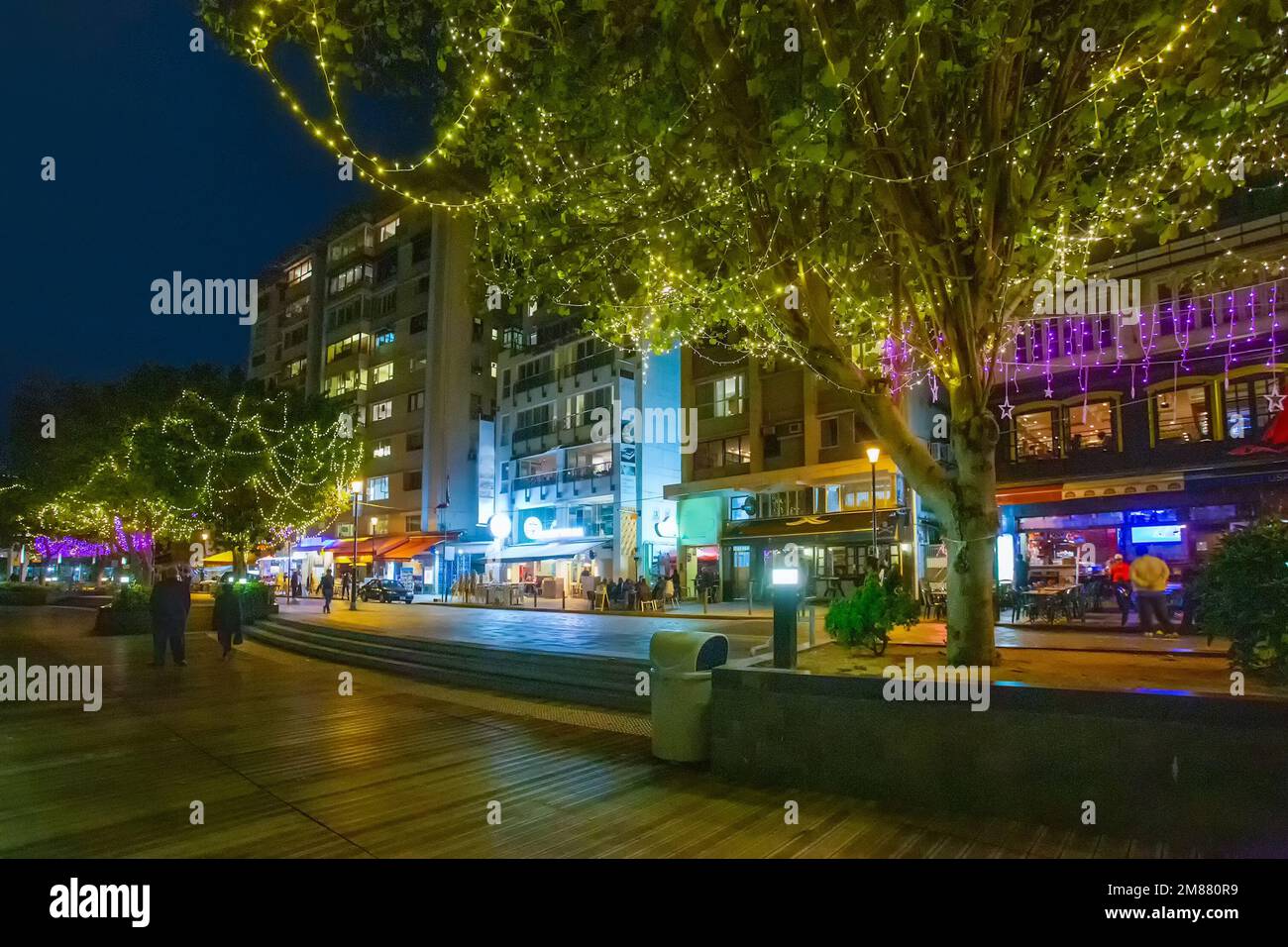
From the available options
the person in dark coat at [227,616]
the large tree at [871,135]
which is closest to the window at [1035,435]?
the large tree at [871,135]

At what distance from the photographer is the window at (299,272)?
60.8 m

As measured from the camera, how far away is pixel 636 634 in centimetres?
1739

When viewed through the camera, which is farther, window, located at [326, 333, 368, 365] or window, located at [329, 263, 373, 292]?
window, located at [329, 263, 373, 292]

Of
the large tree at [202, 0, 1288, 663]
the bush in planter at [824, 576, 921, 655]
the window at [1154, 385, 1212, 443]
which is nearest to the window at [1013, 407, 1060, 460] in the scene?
the window at [1154, 385, 1212, 443]

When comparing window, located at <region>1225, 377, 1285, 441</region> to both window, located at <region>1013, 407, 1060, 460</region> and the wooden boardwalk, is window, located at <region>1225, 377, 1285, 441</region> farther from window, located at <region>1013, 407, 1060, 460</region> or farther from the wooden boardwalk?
the wooden boardwalk

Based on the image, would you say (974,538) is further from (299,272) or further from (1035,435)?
(299,272)

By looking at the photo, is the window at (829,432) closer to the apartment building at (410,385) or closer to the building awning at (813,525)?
the building awning at (813,525)

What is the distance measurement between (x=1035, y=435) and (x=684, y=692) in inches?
810

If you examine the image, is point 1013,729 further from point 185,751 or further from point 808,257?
point 185,751

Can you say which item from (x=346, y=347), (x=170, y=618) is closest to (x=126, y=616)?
(x=170, y=618)

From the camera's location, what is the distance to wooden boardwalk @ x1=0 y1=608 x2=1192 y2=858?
481 cm

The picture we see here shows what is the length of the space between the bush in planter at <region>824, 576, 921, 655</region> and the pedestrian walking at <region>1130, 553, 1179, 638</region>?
264 inches

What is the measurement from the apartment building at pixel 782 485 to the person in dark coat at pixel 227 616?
16571 mm
